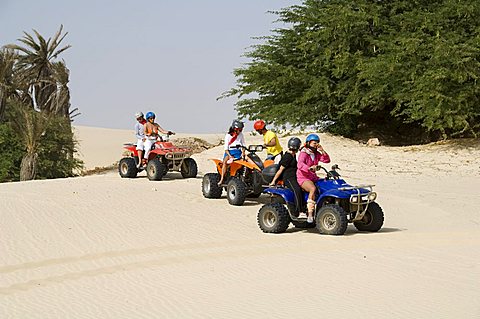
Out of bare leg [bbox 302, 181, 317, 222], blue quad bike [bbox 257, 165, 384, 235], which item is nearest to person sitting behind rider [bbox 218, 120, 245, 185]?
blue quad bike [bbox 257, 165, 384, 235]

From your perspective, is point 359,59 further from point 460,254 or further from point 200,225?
point 460,254

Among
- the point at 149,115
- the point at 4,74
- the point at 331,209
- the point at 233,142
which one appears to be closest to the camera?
the point at 331,209

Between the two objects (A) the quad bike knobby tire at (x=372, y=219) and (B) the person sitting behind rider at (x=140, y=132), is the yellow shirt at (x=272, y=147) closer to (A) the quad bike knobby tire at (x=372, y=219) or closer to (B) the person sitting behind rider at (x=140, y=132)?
(A) the quad bike knobby tire at (x=372, y=219)

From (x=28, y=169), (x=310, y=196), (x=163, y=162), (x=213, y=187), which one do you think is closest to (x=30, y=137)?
(x=28, y=169)

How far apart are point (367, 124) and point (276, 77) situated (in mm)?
4682

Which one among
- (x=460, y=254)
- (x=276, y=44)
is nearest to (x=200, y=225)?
(x=460, y=254)

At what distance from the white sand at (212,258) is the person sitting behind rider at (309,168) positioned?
0.55 metres

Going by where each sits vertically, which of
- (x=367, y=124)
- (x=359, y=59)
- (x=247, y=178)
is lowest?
(x=247, y=178)

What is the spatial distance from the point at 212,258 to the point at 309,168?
2.27 metres

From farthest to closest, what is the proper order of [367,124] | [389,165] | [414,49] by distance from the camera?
[367,124] < [414,49] < [389,165]

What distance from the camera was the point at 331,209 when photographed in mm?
11375

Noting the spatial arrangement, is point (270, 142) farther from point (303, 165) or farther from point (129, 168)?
point (129, 168)

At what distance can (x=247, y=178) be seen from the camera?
15.2 metres

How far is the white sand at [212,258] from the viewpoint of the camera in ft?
25.1
